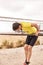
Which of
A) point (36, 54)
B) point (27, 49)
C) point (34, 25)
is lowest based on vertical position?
point (36, 54)

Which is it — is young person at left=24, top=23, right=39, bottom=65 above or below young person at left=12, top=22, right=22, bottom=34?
below

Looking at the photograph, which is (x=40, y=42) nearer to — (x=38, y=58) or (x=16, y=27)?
(x=38, y=58)

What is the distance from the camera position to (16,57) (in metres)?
12.3

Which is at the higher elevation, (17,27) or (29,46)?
(17,27)

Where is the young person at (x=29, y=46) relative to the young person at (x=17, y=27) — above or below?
below

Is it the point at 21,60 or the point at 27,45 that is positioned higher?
the point at 27,45

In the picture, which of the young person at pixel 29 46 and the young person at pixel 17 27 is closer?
the young person at pixel 17 27

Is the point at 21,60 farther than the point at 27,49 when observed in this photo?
Yes

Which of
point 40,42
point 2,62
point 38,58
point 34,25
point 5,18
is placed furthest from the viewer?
point 40,42

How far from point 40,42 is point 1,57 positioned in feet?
21.2

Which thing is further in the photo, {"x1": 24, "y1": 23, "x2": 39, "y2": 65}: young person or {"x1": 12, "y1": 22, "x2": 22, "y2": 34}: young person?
{"x1": 24, "y1": 23, "x2": 39, "y2": 65}: young person

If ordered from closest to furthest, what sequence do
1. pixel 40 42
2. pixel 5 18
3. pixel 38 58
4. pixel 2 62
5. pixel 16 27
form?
pixel 16 27 < pixel 2 62 < pixel 38 58 < pixel 5 18 < pixel 40 42

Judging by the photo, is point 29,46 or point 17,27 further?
point 29,46

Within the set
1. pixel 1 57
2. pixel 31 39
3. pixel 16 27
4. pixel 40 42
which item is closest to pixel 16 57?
pixel 1 57
